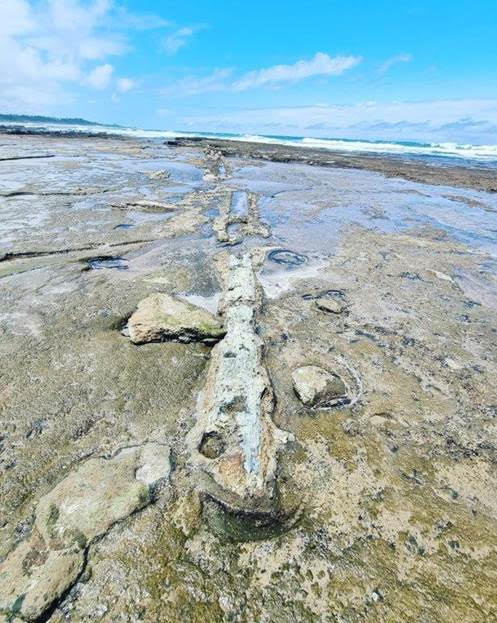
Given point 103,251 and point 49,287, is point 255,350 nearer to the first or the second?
point 49,287

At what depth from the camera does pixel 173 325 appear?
378 cm

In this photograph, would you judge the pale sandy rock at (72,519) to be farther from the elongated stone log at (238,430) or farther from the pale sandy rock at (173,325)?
the pale sandy rock at (173,325)

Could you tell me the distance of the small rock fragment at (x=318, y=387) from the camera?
121 inches

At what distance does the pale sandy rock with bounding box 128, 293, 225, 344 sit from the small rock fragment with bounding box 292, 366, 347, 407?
0.96 m

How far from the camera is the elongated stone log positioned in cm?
225

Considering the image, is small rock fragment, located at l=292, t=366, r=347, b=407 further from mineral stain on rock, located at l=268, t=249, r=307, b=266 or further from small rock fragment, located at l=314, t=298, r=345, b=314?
mineral stain on rock, located at l=268, t=249, r=307, b=266

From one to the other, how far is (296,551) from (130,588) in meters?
0.83

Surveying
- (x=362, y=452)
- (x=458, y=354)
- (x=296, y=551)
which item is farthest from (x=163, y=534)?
(x=458, y=354)

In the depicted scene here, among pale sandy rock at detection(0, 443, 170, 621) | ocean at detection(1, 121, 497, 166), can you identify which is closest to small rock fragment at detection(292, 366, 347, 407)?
pale sandy rock at detection(0, 443, 170, 621)

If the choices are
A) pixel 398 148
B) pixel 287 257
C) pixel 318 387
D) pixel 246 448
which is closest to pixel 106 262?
pixel 287 257

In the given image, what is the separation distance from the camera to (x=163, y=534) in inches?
78.7

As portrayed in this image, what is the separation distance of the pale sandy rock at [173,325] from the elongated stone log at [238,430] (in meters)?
0.24

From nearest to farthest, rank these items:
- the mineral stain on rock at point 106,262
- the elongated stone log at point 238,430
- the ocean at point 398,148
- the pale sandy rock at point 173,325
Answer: the elongated stone log at point 238,430 < the pale sandy rock at point 173,325 < the mineral stain on rock at point 106,262 < the ocean at point 398,148

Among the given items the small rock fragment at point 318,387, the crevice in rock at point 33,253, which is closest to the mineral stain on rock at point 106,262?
the crevice in rock at point 33,253
